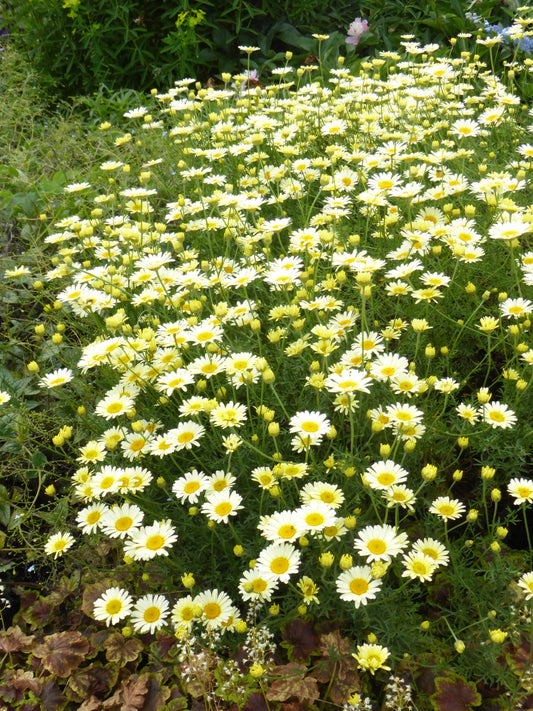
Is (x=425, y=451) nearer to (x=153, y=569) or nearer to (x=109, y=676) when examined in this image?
(x=153, y=569)

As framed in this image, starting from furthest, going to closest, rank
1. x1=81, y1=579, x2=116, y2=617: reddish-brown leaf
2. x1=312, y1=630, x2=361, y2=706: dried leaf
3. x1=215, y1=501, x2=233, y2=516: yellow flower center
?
1. x1=81, y1=579, x2=116, y2=617: reddish-brown leaf
2. x1=215, y1=501, x2=233, y2=516: yellow flower center
3. x1=312, y1=630, x2=361, y2=706: dried leaf

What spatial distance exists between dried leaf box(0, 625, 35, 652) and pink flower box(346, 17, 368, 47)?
5423mm

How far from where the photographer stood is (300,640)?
1.81m

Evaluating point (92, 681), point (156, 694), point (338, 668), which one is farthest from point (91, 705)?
point (338, 668)

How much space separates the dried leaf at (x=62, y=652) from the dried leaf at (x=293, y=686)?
643mm

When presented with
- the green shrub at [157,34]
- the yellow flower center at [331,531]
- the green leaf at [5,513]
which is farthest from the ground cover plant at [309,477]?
the green shrub at [157,34]

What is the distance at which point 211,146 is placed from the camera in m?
4.03

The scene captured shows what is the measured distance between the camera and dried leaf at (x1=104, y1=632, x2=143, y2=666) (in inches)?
75.4

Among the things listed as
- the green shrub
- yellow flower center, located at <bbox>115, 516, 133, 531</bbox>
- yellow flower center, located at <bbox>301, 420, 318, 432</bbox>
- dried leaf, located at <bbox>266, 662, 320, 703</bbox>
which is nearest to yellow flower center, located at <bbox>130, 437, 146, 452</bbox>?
yellow flower center, located at <bbox>115, 516, 133, 531</bbox>

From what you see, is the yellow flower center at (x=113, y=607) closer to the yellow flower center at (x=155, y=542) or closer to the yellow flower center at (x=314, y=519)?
the yellow flower center at (x=155, y=542)

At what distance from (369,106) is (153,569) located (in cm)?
305

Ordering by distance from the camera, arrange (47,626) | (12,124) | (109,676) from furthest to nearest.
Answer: (12,124) < (47,626) < (109,676)

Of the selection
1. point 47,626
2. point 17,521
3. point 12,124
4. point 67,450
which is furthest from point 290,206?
point 12,124

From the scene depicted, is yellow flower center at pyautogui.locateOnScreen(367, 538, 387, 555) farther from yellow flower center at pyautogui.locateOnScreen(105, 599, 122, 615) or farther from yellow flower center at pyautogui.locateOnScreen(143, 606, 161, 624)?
yellow flower center at pyautogui.locateOnScreen(105, 599, 122, 615)
